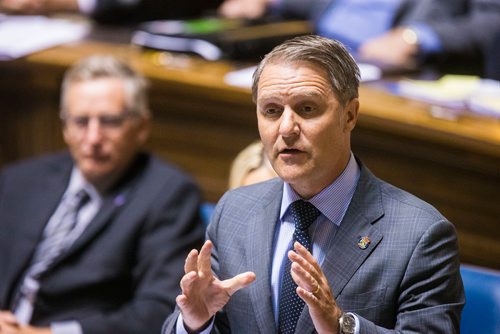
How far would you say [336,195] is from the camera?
4.70 feet

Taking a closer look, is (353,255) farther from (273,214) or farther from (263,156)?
(263,156)

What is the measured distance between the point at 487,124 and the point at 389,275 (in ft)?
4.71

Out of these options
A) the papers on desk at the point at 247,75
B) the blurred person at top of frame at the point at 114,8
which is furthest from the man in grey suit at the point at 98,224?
the blurred person at top of frame at the point at 114,8

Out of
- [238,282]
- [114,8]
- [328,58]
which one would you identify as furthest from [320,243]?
[114,8]

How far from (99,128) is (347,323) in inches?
55.9

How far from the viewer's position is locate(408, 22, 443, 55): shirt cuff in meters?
3.46

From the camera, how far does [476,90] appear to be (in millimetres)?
2930

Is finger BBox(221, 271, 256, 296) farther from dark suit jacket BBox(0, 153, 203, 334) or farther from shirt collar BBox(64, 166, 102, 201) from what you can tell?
shirt collar BBox(64, 166, 102, 201)

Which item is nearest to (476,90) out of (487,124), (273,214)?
(487,124)

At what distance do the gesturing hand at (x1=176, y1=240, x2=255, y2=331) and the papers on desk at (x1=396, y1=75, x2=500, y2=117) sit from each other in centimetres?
162

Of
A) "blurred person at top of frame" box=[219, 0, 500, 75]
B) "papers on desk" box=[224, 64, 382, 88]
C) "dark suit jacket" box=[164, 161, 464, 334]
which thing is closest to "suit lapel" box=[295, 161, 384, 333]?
"dark suit jacket" box=[164, 161, 464, 334]

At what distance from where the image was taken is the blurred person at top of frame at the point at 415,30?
135 inches

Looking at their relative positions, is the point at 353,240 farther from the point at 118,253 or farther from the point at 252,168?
the point at 118,253

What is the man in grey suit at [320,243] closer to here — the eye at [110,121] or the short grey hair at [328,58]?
the short grey hair at [328,58]
